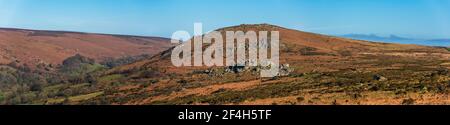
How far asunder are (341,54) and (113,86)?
56.5m

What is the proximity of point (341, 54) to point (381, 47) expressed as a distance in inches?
1250

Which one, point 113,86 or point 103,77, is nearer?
point 113,86

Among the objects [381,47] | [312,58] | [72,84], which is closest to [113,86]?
[72,84]

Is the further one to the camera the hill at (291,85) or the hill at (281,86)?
the hill at (281,86)

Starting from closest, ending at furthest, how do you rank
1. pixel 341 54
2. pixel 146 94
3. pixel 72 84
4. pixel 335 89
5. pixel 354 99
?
pixel 354 99 < pixel 335 89 < pixel 146 94 < pixel 72 84 < pixel 341 54

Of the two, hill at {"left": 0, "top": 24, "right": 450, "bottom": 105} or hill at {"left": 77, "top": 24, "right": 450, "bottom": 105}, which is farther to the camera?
hill at {"left": 0, "top": 24, "right": 450, "bottom": 105}

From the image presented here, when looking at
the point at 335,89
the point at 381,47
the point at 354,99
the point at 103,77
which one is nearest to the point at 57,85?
the point at 103,77

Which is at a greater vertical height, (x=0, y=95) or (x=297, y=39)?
(x=297, y=39)

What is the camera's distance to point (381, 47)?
145m

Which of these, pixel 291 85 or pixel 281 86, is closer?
pixel 281 86

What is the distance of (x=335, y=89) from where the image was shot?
4947cm

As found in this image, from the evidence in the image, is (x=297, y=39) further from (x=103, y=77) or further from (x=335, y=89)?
(x=335, y=89)
